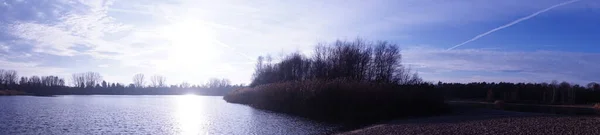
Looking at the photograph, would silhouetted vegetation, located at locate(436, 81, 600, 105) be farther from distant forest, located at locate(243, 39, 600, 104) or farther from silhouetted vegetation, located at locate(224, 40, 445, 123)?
silhouetted vegetation, located at locate(224, 40, 445, 123)

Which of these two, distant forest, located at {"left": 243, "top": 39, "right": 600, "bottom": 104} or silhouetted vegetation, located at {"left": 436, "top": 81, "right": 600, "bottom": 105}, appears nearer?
distant forest, located at {"left": 243, "top": 39, "right": 600, "bottom": 104}

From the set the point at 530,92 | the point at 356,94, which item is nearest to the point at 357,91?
the point at 356,94

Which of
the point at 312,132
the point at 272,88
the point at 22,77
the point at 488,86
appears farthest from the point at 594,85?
the point at 22,77

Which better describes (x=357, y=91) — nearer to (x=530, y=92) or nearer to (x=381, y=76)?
Result: (x=381, y=76)

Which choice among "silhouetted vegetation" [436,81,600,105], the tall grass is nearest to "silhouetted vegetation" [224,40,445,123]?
the tall grass

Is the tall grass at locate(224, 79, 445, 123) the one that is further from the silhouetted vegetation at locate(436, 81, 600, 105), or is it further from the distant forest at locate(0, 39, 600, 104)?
the silhouetted vegetation at locate(436, 81, 600, 105)

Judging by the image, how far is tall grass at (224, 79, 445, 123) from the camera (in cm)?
3603

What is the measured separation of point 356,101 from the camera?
3616cm

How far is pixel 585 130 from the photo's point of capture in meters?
16.3

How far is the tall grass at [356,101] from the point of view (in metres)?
36.0

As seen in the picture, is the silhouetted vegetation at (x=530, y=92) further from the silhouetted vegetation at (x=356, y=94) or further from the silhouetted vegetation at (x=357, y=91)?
the silhouetted vegetation at (x=356, y=94)

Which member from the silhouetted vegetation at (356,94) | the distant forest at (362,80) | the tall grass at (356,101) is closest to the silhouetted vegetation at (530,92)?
the distant forest at (362,80)

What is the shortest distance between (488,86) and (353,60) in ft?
295

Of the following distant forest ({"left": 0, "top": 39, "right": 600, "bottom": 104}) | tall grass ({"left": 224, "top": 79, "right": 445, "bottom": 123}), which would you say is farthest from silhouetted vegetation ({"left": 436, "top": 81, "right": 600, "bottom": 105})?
tall grass ({"left": 224, "top": 79, "right": 445, "bottom": 123})
